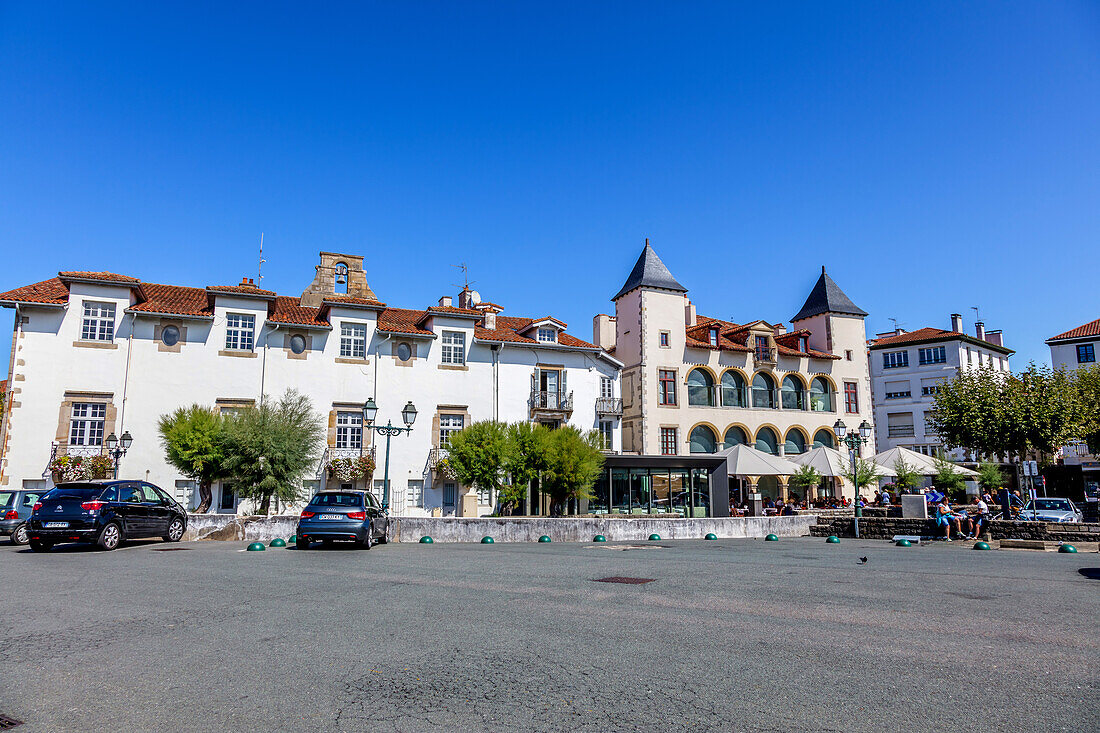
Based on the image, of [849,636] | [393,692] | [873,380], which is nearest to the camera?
[393,692]

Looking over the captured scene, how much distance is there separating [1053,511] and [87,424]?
138 ft

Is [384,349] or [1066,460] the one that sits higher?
[384,349]

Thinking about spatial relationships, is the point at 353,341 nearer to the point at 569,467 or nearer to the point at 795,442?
the point at 569,467

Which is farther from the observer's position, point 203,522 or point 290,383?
point 290,383

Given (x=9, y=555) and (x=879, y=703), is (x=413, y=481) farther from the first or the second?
(x=879, y=703)

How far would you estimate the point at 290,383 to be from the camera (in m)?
34.4

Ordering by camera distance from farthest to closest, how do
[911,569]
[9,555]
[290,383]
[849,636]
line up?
1. [290,383]
2. [9,555]
3. [911,569]
4. [849,636]

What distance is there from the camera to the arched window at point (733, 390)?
152ft

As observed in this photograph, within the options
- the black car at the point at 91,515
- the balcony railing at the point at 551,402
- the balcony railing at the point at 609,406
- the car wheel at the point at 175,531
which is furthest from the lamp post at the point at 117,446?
the balcony railing at the point at 609,406

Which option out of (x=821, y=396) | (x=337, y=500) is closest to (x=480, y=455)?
(x=337, y=500)

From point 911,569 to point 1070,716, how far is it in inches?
380

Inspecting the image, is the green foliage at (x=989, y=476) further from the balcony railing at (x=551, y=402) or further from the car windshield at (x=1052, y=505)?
the balcony railing at (x=551, y=402)

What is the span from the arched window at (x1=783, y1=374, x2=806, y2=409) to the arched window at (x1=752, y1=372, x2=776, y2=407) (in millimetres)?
1086

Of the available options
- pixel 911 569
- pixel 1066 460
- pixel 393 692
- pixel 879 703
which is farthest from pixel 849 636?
pixel 1066 460
